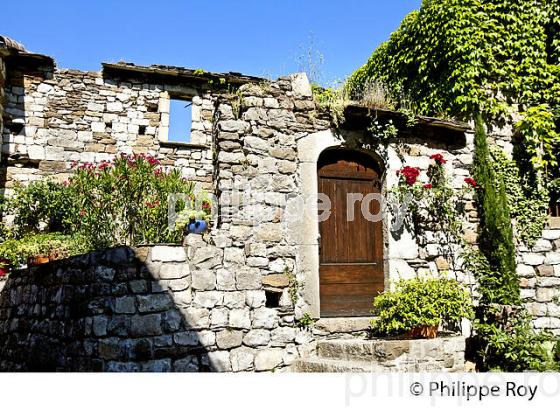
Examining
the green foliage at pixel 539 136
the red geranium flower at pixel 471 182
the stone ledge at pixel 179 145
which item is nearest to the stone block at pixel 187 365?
the red geranium flower at pixel 471 182

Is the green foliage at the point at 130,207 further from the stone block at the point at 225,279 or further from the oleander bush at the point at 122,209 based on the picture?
the stone block at the point at 225,279

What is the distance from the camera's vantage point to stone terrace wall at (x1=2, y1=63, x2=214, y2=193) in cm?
905

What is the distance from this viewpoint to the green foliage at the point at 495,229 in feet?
20.7

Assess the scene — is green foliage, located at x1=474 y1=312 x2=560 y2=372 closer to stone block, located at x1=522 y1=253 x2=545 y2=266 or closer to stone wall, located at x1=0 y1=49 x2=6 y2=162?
stone block, located at x1=522 y1=253 x2=545 y2=266

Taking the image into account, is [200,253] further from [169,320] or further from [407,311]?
[407,311]

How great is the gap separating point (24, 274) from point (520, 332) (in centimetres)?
623

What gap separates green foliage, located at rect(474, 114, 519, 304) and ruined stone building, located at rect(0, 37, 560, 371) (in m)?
0.26

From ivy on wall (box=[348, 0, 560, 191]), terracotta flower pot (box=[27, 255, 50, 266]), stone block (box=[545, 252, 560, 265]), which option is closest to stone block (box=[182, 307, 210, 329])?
terracotta flower pot (box=[27, 255, 50, 266])

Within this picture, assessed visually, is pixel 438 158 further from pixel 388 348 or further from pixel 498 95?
pixel 388 348

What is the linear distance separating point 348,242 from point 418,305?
126cm

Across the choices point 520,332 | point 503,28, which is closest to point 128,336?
point 520,332

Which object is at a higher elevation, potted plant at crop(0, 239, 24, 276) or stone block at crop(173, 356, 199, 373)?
potted plant at crop(0, 239, 24, 276)

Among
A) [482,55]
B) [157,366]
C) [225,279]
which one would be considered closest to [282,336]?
[225,279]

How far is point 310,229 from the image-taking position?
5508 mm
